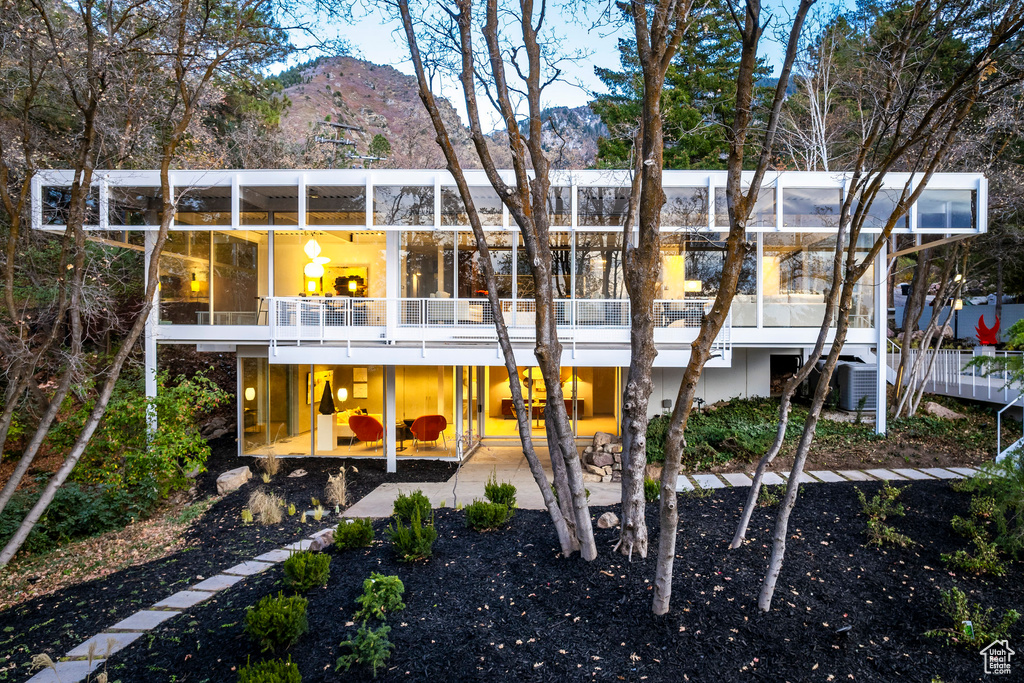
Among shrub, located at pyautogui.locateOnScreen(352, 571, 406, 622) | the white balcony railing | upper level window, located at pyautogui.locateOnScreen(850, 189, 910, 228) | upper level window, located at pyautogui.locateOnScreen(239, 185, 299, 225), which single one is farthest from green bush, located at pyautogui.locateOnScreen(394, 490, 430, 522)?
upper level window, located at pyautogui.locateOnScreen(850, 189, 910, 228)

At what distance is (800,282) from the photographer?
9.89 metres

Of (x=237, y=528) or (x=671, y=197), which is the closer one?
(x=237, y=528)

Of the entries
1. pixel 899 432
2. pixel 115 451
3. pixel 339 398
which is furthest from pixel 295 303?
pixel 899 432

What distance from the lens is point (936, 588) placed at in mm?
3928

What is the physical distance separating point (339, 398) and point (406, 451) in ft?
5.64

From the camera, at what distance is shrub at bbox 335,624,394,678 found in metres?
3.11

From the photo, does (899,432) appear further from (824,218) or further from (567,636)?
(567,636)

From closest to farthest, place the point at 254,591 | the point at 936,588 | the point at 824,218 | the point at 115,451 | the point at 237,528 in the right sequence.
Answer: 1. the point at 936,588
2. the point at 254,591
3. the point at 237,528
4. the point at 115,451
5. the point at 824,218

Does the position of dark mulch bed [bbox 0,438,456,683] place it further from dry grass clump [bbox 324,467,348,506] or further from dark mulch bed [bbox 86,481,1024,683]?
dark mulch bed [bbox 86,481,1024,683]

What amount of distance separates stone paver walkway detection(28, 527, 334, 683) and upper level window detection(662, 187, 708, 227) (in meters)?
7.73

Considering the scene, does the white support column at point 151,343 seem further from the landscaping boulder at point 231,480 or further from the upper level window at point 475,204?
the upper level window at point 475,204

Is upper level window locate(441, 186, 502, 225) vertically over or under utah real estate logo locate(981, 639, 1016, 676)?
over

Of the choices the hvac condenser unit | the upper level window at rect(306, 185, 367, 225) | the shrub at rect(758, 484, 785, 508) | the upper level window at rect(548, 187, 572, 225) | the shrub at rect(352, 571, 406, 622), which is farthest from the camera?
the hvac condenser unit

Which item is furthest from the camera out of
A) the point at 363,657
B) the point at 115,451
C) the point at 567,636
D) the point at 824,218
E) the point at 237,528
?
the point at 824,218
